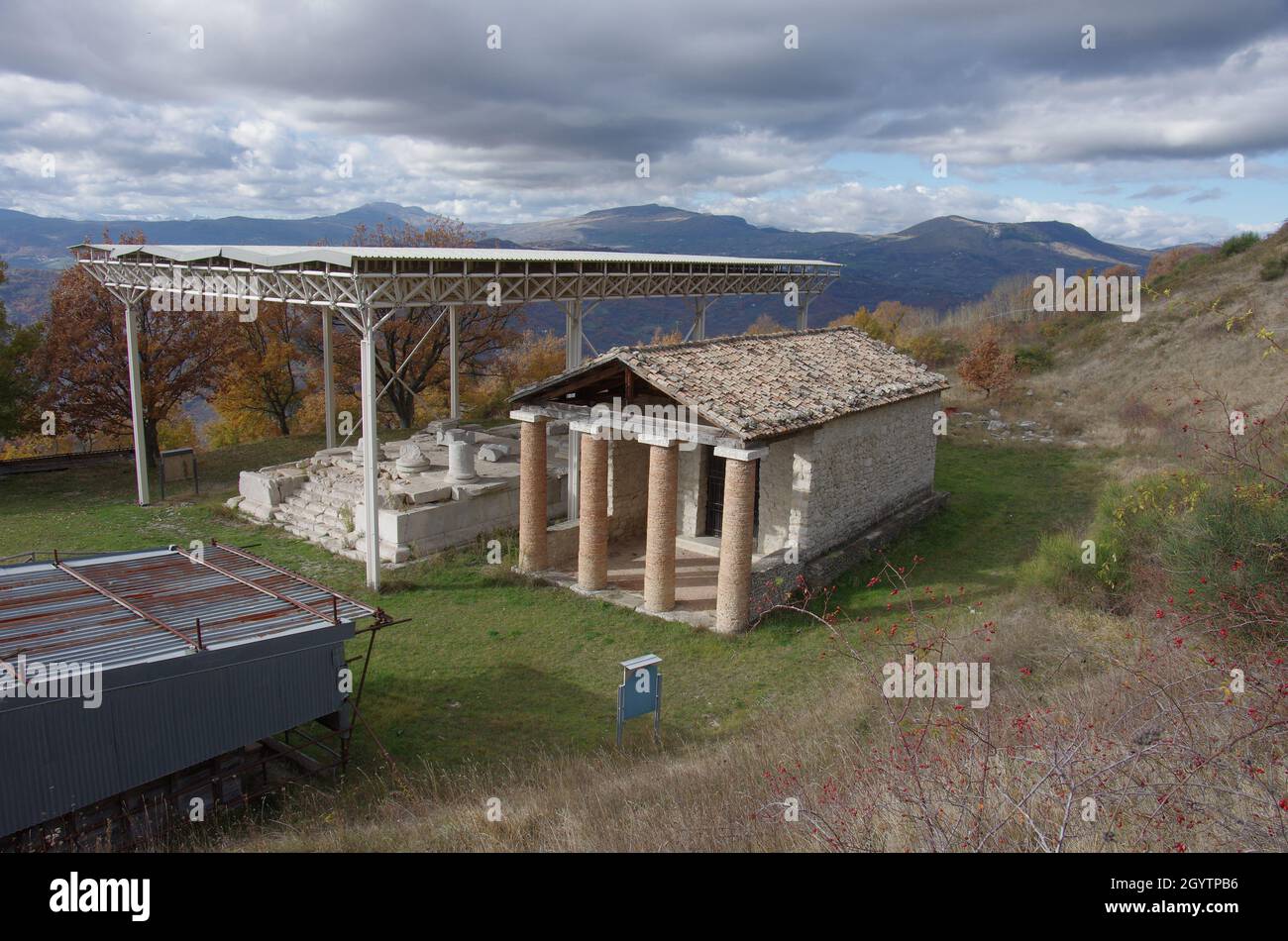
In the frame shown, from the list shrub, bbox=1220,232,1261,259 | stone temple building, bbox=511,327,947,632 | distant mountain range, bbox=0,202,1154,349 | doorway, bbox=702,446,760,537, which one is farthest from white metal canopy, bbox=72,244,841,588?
distant mountain range, bbox=0,202,1154,349

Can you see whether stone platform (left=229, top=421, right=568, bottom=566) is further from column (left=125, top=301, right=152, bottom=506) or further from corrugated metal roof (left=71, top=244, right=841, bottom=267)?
corrugated metal roof (left=71, top=244, right=841, bottom=267)

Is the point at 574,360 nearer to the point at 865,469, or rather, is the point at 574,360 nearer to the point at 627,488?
the point at 627,488

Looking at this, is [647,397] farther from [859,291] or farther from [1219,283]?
[859,291]

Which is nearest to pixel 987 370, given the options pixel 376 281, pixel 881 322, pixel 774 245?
pixel 881 322

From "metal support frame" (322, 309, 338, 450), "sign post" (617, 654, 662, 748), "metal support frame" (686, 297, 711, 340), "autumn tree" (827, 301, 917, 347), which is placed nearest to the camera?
"sign post" (617, 654, 662, 748)

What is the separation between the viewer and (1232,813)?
241 inches

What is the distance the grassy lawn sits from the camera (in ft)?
39.4

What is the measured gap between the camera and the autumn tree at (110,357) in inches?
1041

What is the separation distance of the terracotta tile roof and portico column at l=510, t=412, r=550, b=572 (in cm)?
87

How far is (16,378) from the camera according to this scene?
26.2 metres
